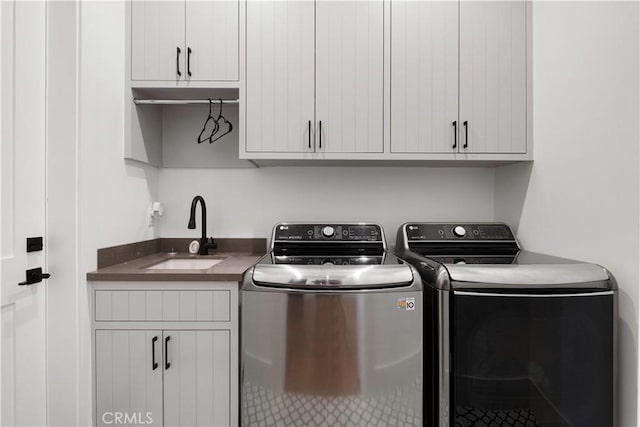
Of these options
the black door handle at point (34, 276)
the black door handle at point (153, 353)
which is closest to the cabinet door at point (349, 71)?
the black door handle at point (153, 353)

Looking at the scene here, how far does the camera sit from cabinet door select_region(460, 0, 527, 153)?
1.70 metres

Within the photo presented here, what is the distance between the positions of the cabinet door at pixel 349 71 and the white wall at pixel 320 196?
0.39 m

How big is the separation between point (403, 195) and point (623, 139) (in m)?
1.04

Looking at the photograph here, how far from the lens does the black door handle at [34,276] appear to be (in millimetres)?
1248

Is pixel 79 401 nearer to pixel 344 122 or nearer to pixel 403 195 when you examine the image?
pixel 344 122

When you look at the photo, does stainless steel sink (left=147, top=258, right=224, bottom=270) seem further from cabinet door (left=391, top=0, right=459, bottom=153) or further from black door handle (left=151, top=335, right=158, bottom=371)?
cabinet door (left=391, top=0, right=459, bottom=153)

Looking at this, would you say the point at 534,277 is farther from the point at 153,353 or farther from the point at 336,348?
the point at 153,353

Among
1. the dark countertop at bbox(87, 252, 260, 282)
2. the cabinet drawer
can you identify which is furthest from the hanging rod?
the cabinet drawer

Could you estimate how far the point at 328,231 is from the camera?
73.5 inches

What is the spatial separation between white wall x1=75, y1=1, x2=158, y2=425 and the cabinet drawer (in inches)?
3.7

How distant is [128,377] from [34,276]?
53cm

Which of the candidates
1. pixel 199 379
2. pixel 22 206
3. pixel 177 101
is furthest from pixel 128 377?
pixel 177 101

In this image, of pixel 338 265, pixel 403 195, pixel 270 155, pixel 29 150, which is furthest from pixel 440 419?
pixel 29 150

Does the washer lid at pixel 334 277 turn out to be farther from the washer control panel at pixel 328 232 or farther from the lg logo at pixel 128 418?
the lg logo at pixel 128 418
